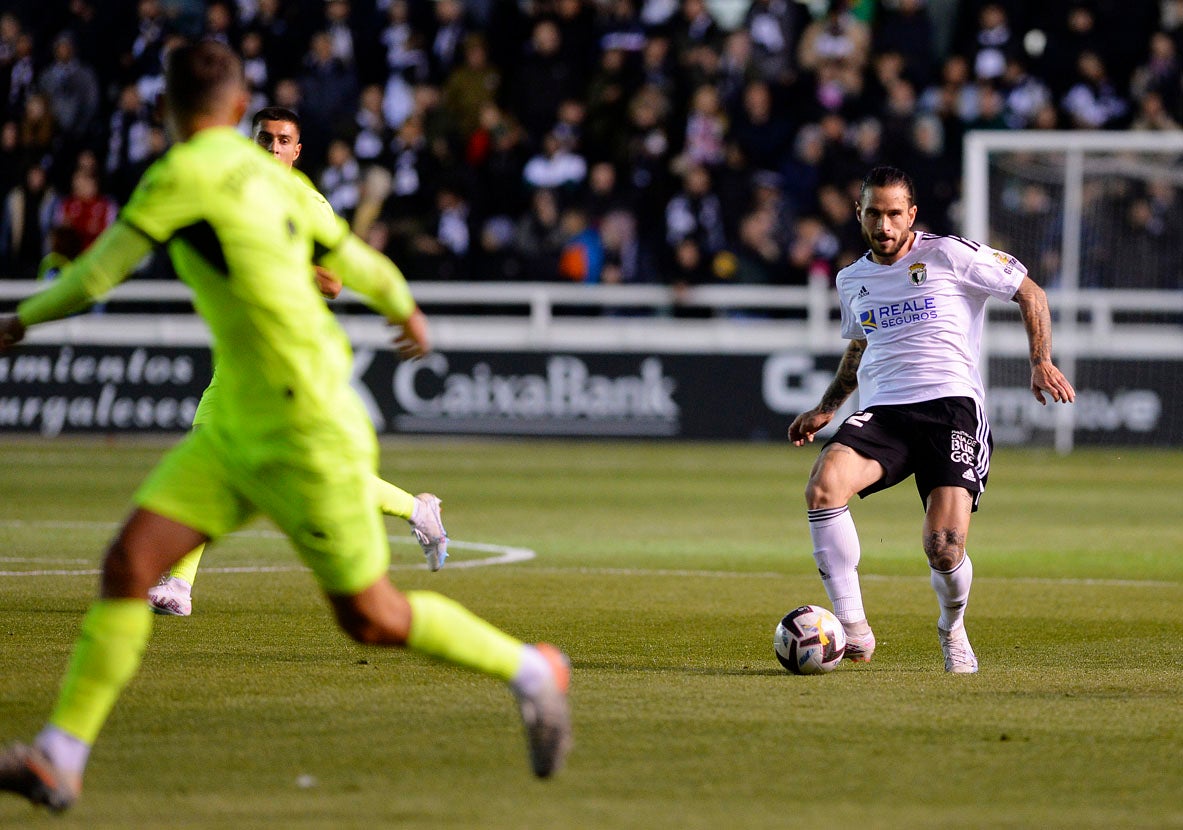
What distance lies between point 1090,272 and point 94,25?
39.4 ft

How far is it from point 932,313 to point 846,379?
489 millimetres

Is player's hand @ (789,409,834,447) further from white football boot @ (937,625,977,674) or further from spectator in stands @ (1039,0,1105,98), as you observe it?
spectator in stands @ (1039,0,1105,98)

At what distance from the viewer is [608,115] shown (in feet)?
68.8

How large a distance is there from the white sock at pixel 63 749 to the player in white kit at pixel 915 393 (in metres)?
3.40

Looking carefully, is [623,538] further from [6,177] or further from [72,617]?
[6,177]

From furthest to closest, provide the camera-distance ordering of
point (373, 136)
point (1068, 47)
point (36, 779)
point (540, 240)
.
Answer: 1. point (1068, 47)
2. point (373, 136)
3. point (540, 240)
4. point (36, 779)

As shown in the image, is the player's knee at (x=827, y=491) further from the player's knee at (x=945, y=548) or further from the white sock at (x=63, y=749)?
the white sock at (x=63, y=749)

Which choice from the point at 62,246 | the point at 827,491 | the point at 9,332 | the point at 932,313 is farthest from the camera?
the point at 62,246

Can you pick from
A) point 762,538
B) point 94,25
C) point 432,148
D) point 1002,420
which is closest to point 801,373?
point 1002,420

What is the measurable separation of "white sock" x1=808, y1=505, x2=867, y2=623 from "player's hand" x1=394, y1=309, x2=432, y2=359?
236cm

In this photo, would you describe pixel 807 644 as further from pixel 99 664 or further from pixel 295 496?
pixel 99 664

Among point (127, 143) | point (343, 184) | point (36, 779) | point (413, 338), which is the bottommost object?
point (36, 779)

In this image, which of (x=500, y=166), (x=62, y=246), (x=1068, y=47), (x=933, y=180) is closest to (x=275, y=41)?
(x=500, y=166)

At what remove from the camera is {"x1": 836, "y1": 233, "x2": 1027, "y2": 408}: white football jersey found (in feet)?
24.3
